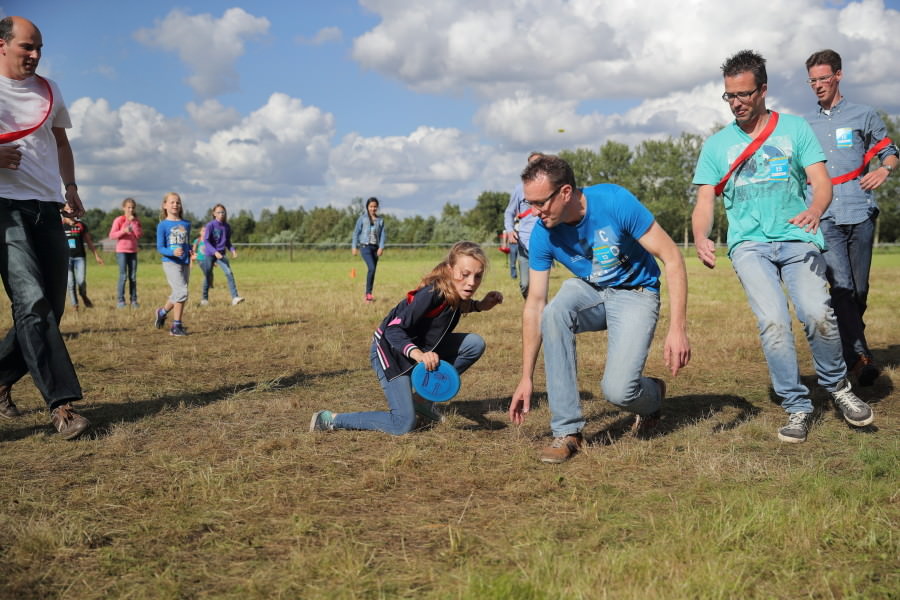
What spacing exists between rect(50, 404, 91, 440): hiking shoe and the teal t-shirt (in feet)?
13.6

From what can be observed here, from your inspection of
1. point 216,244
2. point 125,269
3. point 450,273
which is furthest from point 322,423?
point 216,244

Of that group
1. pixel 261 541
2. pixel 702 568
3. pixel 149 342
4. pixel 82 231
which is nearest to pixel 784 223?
pixel 702 568

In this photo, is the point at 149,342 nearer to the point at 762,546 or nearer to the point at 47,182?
the point at 47,182

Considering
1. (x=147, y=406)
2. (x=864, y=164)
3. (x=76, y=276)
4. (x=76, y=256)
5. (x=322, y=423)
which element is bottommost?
(x=147, y=406)

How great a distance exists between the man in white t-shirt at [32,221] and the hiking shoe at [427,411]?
6.88ft

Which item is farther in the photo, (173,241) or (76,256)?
(76,256)

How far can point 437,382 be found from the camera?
4879 millimetres

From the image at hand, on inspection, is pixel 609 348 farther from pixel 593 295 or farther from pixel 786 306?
pixel 786 306

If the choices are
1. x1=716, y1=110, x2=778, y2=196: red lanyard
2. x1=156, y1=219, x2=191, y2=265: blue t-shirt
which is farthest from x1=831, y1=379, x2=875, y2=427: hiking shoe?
x1=156, y1=219, x2=191, y2=265: blue t-shirt

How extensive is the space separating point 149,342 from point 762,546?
332 inches

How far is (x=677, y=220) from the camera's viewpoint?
7700cm

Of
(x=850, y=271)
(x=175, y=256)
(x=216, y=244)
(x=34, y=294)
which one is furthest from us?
(x=216, y=244)

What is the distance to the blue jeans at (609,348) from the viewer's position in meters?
4.52

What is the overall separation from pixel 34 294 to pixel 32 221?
484mm
